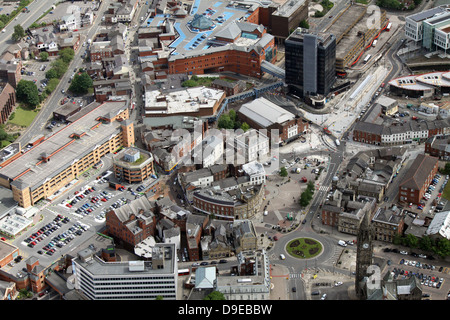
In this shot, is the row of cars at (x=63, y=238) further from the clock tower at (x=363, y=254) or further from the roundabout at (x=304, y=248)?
the clock tower at (x=363, y=254)

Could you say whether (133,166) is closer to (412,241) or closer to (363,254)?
(363,254)

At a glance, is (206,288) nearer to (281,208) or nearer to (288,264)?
(288,264)

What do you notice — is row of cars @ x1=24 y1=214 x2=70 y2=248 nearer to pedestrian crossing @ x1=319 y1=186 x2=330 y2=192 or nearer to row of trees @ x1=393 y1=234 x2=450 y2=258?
pedestrian crossing @ x1=319 y1=186 x2=330 y2=192

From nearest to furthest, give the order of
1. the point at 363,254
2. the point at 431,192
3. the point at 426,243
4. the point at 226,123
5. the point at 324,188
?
the point at 363,254 < the point at 426,243 < the point at 431,192 < the point at 324,188 < the point at 226,123

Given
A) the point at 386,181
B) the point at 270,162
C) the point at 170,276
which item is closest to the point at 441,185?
the point at 386,181

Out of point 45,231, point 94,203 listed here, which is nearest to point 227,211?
point 94,203

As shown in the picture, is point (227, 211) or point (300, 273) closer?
point (300, 273)

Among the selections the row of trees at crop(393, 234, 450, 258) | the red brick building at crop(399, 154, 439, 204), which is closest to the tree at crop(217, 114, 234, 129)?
the red brick building at crop(399, 154, 439, 204)
